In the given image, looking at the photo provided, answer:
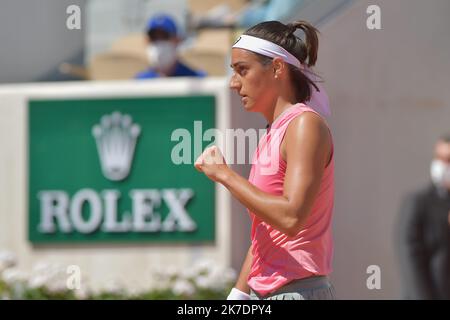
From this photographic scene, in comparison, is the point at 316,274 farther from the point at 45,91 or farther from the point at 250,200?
the point at 45,91

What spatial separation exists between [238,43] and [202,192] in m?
3.79

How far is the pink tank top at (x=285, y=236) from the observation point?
2.96m

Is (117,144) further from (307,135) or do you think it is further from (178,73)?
(307,135)

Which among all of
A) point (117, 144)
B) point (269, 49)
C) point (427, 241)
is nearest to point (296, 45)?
point (269, 49)

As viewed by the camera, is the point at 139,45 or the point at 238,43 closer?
the point at 238,43

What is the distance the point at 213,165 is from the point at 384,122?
3.84m

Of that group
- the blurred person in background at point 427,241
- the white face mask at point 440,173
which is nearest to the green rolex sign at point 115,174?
the blurred person in background at point 427,241

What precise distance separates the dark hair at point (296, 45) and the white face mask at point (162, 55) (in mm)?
4079

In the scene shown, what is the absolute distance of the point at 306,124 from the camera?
2912 millimetres

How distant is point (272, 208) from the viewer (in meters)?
2.85

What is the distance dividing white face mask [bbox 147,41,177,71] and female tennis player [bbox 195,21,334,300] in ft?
13.3

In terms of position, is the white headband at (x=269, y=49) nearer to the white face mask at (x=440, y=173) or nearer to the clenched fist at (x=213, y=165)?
the clenched fist at (x=213, y=165)
